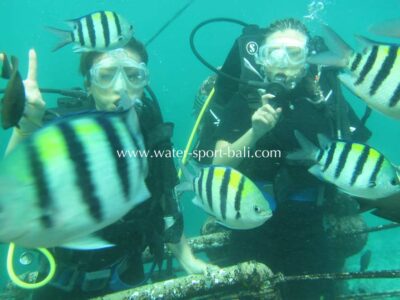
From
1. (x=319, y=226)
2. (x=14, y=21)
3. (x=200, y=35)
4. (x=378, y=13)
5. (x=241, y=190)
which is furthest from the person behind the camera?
(x=200, y=35)

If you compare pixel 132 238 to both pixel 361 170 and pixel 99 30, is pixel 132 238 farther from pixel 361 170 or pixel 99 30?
pixel 361 170

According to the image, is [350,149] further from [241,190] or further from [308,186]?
[308,186]

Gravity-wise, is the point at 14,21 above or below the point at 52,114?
below

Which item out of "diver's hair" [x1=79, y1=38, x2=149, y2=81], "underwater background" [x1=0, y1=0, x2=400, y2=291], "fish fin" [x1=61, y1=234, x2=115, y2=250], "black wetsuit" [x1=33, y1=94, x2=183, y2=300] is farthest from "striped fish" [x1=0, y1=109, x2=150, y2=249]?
"underwater background" [x1=0, y1=0, x2=400, y2=291]

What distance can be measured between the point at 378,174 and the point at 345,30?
220 ft

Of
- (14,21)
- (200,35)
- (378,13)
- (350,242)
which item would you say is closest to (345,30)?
(378,13)

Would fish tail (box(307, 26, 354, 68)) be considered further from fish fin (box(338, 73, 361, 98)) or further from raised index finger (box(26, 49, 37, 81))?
raised index finger (box(26, 49, 37, 81))

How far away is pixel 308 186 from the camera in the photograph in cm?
385

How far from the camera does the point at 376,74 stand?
166 cm

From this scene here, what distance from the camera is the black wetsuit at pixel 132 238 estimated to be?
2.94 m

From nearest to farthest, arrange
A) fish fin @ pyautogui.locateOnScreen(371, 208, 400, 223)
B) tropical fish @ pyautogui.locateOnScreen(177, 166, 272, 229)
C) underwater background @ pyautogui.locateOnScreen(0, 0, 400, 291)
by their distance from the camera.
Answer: fish fin @ pyautogui.locateOnScreen(371, 208, 400, 223) → tropical fish @ pyautogui.locateOnScreen(177, 166, 272, 229) → underwater background @ pyautogui.locateOnScreen(0, 0, 400, 291)

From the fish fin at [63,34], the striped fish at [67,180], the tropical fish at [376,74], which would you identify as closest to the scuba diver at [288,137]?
the tropical fish at [376,74]

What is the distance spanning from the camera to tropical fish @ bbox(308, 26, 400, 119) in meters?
1.62

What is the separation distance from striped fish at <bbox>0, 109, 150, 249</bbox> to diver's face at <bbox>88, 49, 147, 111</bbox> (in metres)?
1.96
